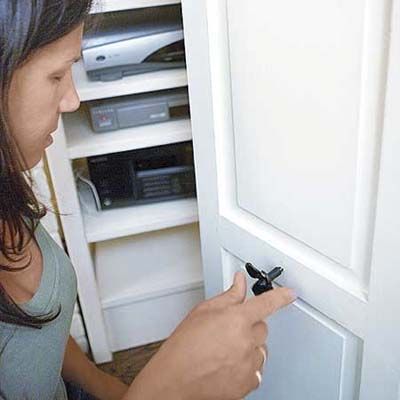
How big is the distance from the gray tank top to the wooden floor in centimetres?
66

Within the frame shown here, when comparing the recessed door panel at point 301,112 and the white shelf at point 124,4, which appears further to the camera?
the white shelf at point 124,4

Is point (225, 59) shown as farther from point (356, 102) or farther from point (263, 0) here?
point (356, 102)

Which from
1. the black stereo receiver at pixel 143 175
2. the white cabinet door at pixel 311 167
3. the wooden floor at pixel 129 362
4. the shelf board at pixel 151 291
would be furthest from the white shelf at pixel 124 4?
the wooden floor at pixel 129 362

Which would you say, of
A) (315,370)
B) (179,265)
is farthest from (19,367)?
(179,265)

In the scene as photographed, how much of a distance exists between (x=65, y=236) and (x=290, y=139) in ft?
2.26

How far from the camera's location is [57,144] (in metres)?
1.14

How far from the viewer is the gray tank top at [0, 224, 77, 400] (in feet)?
2.33

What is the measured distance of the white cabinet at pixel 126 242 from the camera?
45.6 inches

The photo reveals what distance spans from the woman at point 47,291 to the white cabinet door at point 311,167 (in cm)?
10

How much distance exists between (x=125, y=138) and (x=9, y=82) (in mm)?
632

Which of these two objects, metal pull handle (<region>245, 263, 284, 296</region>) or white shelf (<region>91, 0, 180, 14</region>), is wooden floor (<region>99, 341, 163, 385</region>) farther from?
white shelf (<region>91, 0, 180, 14</region>)

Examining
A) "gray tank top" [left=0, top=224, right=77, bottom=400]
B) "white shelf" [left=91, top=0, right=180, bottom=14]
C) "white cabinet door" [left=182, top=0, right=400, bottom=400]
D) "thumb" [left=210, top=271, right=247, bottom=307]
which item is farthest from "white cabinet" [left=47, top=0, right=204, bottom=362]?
"thumb" [left=210, top=271, right=247, bottom=307]

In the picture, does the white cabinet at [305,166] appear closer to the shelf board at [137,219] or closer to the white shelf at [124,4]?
the white shelf at [124,4]

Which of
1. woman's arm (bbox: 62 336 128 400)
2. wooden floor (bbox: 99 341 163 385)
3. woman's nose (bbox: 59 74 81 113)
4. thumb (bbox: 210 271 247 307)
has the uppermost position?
woman's nose (bbox: 59 74 81 113)
